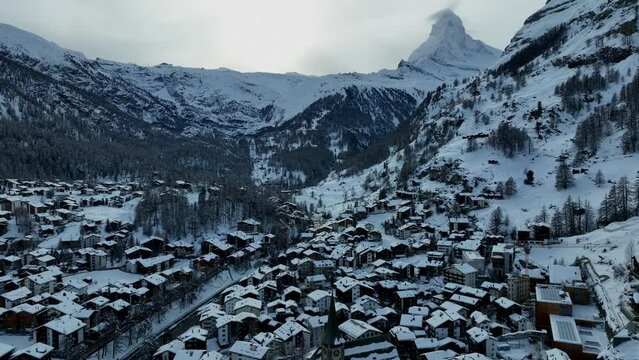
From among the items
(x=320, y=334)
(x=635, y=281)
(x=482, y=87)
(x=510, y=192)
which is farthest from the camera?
(x=482, y=87)

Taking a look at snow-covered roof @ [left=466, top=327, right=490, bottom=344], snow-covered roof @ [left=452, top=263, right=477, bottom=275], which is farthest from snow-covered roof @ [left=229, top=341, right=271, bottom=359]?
snow-covered roof @ [left=452, top=263, right=477, bottom=275]

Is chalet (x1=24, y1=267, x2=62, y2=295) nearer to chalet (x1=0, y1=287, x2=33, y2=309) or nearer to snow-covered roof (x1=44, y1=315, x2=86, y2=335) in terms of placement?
chalet (x1=0, y1=287, x2=33, y2=309)

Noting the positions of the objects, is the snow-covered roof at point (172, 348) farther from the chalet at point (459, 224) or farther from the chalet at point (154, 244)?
the chalet at point (459, 224)

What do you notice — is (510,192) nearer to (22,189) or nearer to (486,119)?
(486,119)

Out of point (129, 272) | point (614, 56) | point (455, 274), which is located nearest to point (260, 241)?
point (129, 272)

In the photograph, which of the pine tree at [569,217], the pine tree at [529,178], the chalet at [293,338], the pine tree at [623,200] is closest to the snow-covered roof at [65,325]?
the chalet at [293,338]

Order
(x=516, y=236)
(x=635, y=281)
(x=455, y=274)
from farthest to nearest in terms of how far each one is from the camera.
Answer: (x=516, y=236) < (x=455, y=274) < (x=635, y=281)

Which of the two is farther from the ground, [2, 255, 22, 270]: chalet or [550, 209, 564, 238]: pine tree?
[550, 209, 564, 238]: pine tree

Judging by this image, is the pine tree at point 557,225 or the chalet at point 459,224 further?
the chalet at point 459,224
